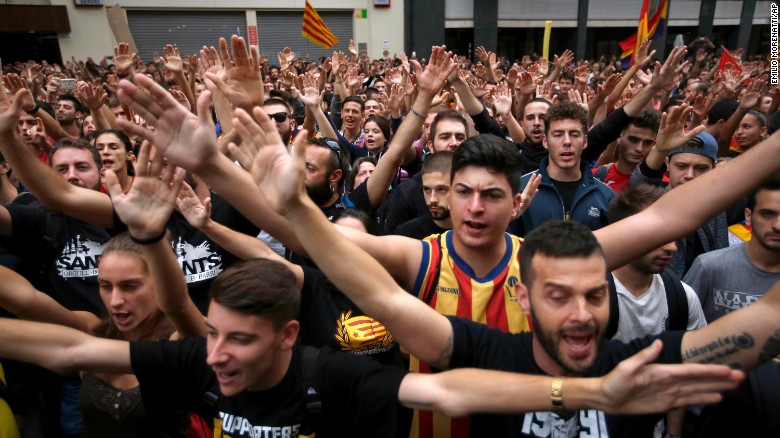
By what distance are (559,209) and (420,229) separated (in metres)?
0.92

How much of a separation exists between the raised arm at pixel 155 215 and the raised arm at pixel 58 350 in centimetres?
23

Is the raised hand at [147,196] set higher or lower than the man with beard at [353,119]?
lower

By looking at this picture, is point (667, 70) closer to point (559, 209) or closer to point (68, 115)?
point (559, 209)

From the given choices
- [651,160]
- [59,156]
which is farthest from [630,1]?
[59,156]

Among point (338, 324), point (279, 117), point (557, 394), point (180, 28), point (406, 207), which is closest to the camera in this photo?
point (557, 394)

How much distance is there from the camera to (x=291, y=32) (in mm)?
23641

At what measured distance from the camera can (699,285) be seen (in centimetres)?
275

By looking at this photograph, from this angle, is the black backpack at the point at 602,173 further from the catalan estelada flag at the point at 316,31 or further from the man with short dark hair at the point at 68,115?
the catalan estelada flag at the point at 316,31

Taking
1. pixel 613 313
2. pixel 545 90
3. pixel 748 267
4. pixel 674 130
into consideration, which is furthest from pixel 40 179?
pixel 545 90

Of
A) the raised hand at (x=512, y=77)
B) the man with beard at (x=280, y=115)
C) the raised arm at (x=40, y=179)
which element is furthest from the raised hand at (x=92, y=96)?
the raised hand at (x=512, y=77)

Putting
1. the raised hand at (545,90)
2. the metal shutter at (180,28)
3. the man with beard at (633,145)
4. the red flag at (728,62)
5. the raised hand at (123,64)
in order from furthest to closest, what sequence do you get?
the metal shutter at (180,28), the red flag at (728,62), the raised hand at (545,90), the raised hand at (123,64), the man with beard at (633,145)

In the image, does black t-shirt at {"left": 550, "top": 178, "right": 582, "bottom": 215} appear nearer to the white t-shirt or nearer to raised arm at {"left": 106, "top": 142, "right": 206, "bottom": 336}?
the white t-shirt

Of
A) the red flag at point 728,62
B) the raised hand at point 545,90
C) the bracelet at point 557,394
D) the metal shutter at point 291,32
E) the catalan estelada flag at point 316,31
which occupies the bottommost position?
the bracelet at point 557,394

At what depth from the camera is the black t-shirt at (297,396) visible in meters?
1.70
